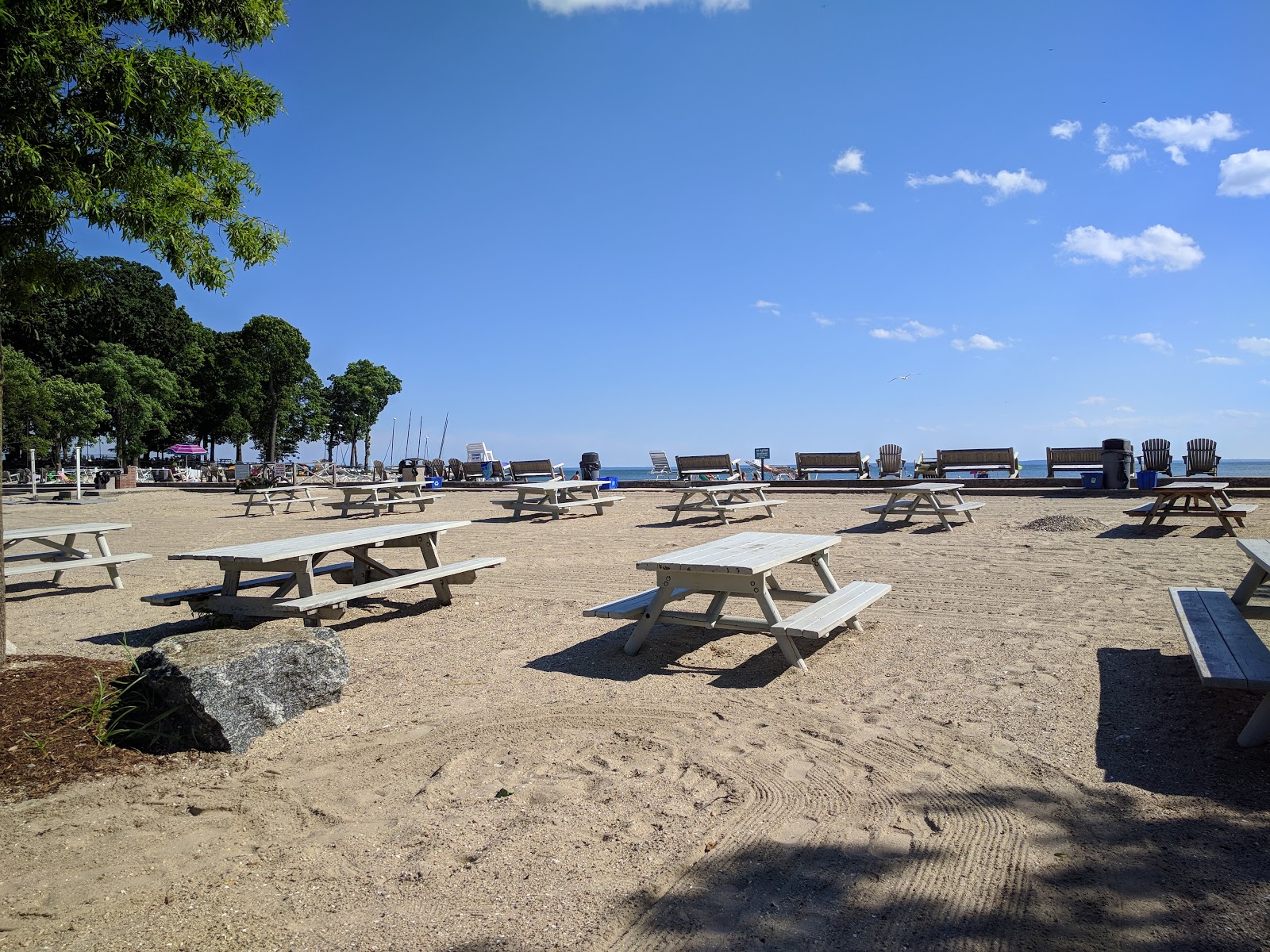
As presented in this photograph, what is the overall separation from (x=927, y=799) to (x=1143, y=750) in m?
1.14

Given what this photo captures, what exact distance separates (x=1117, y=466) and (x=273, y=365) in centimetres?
4819

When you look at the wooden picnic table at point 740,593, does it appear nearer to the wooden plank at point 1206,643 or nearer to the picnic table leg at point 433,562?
the wooden plank at point 1206,643

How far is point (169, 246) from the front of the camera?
183 inches

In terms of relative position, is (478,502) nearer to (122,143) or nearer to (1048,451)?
(1048,451)

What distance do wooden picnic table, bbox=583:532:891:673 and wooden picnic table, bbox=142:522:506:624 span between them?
1.85 meters

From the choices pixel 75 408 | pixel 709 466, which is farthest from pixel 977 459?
pixel 75 408

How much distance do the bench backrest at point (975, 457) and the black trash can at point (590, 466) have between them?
29.4 feet

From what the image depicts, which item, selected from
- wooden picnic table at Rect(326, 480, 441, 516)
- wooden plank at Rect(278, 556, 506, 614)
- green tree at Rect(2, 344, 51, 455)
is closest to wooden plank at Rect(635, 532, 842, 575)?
wooden plank at Rect(278, 556, 506, 614)

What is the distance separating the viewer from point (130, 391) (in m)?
40.4

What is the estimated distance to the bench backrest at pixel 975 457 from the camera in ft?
61.4

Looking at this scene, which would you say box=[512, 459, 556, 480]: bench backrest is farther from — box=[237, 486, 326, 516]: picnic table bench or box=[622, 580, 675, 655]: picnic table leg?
box=[622, 580, 675, 655]: picnic table leg

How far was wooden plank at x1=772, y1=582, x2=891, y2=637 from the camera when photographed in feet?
14.2

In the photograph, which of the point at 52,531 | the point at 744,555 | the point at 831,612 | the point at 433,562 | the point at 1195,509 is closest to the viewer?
the point at 831,612

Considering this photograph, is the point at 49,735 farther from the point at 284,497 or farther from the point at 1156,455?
the point at 1156,455
